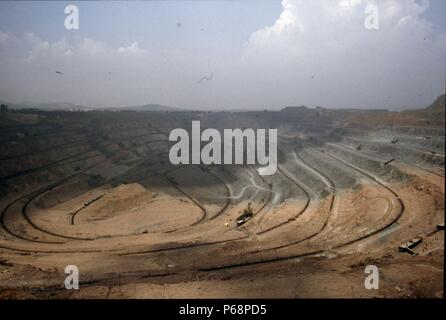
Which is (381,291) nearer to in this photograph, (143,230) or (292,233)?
(292,233)

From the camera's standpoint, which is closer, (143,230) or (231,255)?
(231,255)

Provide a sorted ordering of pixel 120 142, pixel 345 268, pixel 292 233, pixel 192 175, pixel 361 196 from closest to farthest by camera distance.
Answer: pixel 345 268 < pixel 292 233 < pixel 361 196 < pixel 192 175 < pixel 120 142

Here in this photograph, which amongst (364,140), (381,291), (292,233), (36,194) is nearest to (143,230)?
(292,233)

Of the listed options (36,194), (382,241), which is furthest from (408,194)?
(36,194)

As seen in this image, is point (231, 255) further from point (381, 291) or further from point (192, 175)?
point (192, 175)

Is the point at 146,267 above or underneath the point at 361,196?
underneath
